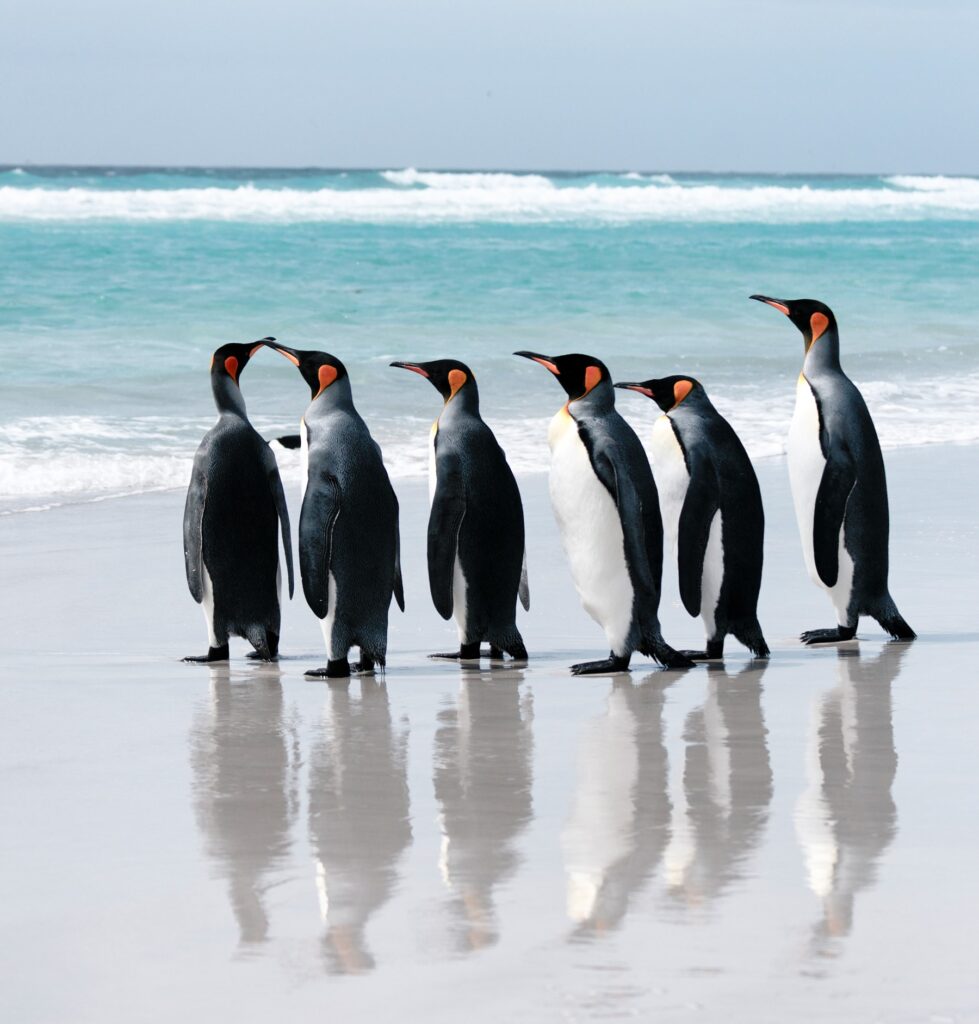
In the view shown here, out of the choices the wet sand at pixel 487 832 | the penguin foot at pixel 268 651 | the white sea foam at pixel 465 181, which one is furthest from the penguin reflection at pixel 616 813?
the white sea foam at pixel 465 181

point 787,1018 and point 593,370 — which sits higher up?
point 593,370

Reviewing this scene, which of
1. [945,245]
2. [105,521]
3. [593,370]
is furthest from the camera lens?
[945,245]

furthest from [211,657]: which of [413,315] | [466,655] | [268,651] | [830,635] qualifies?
[413,315]

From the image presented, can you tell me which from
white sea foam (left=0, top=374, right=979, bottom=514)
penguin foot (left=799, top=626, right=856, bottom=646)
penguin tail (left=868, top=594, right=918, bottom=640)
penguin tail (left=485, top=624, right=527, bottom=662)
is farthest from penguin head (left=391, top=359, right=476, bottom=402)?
white sea foam (left=0, top=374, right=979, bottom=514)

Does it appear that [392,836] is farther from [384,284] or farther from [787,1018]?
[384,284]

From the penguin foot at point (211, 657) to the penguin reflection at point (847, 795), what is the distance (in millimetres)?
1780

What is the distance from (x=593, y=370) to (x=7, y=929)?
2842mm

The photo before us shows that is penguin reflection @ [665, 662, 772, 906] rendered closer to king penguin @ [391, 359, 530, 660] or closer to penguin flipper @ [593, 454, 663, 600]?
penguin flipper @ [593, 454, 663, 600]

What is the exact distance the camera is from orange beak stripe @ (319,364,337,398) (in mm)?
5129

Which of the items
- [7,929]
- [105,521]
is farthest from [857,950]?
[105,521]

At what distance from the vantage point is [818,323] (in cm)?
571

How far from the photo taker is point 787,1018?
243cm

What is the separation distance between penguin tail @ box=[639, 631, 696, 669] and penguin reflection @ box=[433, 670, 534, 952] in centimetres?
39

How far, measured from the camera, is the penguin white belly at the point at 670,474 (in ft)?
17.4
